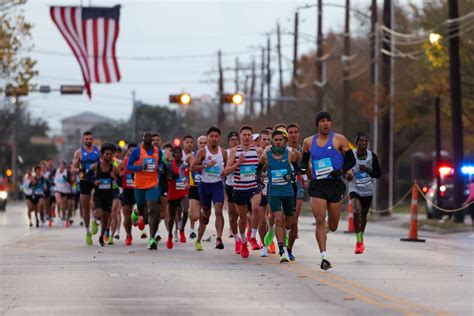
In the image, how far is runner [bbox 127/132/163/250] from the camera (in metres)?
22.9

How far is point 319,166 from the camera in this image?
18109mm

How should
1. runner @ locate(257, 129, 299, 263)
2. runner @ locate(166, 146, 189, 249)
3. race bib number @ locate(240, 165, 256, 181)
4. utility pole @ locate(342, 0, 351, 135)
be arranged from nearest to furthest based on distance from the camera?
1. runner @ locate(257, 129, 299, 263)
2. race bib number @ locate(240, 165, 256, 181)
3. runner @ locate(166, 146, 189, 249)
4. utility pole @ locate(342, 0, 351, 135)

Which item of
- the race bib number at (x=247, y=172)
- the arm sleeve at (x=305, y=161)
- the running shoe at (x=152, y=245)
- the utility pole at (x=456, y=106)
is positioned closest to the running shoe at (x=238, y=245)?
the race bib number at (x=247, y=172)

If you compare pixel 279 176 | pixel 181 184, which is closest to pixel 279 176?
pixel 279 176

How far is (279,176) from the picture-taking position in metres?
19.4

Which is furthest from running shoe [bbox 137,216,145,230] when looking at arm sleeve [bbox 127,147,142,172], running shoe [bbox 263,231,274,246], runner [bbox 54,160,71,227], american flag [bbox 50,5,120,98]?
american flag [bbox 50,5,120,98]

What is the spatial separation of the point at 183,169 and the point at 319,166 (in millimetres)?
7284

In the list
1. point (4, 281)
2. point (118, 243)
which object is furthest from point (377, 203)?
point (4, 281)

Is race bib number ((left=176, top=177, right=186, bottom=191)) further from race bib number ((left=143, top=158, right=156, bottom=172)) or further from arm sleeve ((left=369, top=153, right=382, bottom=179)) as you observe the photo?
arm sleeve ((left=369, top=153, right=382, bottom=179))

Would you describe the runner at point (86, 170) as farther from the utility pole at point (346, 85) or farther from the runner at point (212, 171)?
the utility pole at point (346, 85)

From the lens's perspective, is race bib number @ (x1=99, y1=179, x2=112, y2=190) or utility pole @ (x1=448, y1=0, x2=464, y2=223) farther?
utility pole @ (x1=448, y1=0, x2=464, y2=223)

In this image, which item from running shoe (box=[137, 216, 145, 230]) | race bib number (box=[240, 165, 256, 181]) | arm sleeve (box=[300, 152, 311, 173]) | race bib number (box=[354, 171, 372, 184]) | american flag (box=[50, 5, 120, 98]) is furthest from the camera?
american flag (box=[50, 5, 120, 98])

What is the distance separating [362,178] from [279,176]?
3.30 meters

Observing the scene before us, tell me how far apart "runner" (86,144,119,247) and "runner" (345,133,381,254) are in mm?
4797
